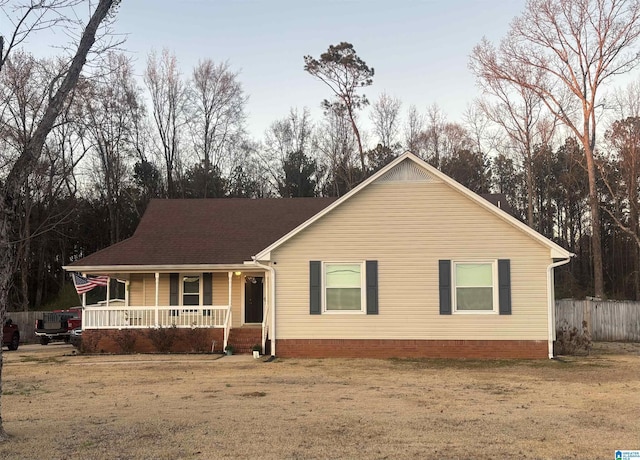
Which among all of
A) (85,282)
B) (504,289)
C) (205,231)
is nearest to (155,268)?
(205,231)

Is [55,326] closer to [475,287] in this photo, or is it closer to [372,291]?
[372,291]

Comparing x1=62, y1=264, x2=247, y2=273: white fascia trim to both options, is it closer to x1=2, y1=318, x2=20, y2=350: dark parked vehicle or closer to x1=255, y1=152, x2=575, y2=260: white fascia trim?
x1=255, y1=152, x2=575, y2=260: white fascia trim

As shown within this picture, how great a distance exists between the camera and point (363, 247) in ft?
51.9

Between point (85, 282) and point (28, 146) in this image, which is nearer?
point (28, 146)

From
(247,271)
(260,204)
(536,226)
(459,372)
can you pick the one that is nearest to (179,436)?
(459,372)

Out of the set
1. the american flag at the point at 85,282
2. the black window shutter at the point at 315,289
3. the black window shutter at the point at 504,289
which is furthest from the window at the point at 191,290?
A: the black window shutter at the point at 504,289

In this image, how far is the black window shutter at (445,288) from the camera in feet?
50.4

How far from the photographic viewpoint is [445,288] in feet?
50.6

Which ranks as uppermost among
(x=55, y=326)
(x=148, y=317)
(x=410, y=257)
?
(x=410, y=257)

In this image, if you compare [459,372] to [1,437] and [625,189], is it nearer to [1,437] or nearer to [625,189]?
[1,437]

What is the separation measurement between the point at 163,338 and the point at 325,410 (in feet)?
33.2

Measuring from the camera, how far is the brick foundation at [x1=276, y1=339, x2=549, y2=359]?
15312mm

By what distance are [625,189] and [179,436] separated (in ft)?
112

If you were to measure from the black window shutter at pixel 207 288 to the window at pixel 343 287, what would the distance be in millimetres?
5584
